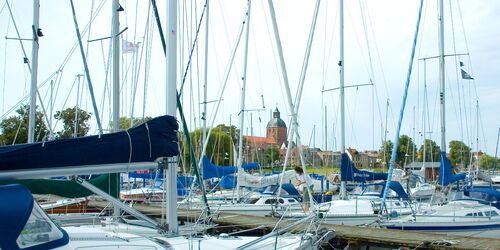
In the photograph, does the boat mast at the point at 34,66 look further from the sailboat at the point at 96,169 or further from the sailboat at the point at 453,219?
the sailboat at the point at 453,219

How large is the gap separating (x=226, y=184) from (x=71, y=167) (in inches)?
632

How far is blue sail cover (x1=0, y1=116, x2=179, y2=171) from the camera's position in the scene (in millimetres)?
5852

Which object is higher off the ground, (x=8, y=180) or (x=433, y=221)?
(x=8, y=180)

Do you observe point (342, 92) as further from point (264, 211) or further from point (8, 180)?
point (8, 180)

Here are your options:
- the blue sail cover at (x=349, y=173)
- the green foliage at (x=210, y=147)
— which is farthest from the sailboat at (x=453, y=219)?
the green foliage at (x=210, y=147)

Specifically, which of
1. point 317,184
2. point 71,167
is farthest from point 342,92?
point 71,167

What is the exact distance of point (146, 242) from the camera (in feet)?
21.6

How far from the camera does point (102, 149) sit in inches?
246

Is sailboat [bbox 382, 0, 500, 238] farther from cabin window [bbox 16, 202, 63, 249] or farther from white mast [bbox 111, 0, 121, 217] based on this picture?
cabin window [bbox 16, 202, 63, 249]

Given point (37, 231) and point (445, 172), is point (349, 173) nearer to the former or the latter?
point (445, 172)

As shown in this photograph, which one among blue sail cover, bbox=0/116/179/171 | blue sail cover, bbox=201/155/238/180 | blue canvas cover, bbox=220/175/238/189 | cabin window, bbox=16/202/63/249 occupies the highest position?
blue sail cover, bbox=0/116/179/171

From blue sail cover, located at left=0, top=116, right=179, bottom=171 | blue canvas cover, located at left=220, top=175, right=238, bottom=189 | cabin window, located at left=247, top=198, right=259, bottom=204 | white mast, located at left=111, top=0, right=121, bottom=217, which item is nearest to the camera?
blue sail cover, located at left=0, top=116, right=179, bottom=171

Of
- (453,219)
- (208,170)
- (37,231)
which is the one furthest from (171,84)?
(208,170)

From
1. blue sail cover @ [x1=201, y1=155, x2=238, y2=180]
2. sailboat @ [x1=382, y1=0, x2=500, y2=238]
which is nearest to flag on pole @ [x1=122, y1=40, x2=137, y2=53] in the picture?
blue sail cover @ [x1=201, y1=155, x2=238, y2=180]
